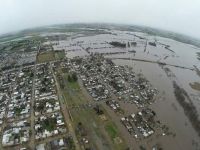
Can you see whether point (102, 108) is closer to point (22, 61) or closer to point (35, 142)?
point (35, 142)

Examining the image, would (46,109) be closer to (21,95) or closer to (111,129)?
(21,95)

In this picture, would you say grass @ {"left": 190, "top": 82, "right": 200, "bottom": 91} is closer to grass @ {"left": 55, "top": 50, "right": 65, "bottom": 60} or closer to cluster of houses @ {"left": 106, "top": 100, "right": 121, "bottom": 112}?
cluster of houses @ {"left": 106, "top": 100, "right": 121, "bottom": 112}

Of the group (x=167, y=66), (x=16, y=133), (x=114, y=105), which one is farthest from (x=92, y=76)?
(x=16, y=133)

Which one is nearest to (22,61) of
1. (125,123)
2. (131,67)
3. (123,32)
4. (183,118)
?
(131,67)

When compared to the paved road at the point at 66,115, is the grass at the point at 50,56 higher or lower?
lower

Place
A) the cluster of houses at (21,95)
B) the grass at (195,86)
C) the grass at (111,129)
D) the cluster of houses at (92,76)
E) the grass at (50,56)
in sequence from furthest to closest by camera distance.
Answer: the grass at (50,56), the grass at (195,86), the cluster of houses at (92,76), the cluster of houses at (21,95), the grass at (111,129)

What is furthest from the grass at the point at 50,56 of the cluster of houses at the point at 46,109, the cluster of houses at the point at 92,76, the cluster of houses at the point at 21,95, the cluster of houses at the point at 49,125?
the cluster of houses at the point at 49,125

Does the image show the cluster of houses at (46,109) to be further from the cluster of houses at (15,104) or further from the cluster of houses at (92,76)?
the cluster of houses at (92,76)
